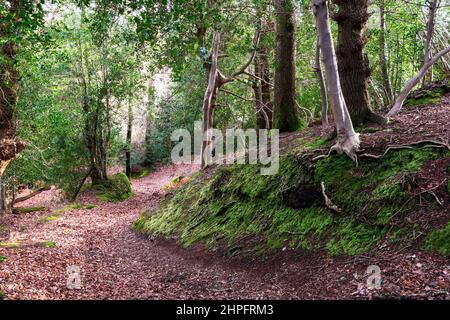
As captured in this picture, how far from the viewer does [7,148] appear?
34.1 feet

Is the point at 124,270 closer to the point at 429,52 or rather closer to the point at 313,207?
the point at 313,207

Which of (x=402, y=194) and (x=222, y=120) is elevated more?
(x=222, y=120)

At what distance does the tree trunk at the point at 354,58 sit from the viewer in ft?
25.8

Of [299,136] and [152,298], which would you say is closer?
[152,298]

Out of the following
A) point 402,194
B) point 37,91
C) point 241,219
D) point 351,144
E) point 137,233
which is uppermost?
point 37,91

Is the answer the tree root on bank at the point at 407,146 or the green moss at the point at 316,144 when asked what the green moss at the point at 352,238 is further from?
the green moss at the point at 316,144

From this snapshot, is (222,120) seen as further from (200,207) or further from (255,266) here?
(255,266)

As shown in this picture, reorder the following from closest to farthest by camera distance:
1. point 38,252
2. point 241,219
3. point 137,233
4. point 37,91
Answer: point 38,252 < point 241,219 < point 137,233 < point 37,91

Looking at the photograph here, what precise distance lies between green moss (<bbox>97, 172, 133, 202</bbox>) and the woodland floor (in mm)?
7316

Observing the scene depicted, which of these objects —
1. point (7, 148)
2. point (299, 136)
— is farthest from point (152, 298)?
point (7, 148)

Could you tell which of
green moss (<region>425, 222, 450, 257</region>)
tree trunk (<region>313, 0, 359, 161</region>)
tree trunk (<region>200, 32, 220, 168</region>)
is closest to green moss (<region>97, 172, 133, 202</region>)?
tree trunk (<region>200, 32, 220, 168</region>)

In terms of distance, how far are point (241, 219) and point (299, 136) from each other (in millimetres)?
3302

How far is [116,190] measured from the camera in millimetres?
18312

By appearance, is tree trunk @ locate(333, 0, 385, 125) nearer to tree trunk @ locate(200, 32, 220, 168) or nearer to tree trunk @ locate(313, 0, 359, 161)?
tree trunk @ locate(313, 0, 359, 161)
